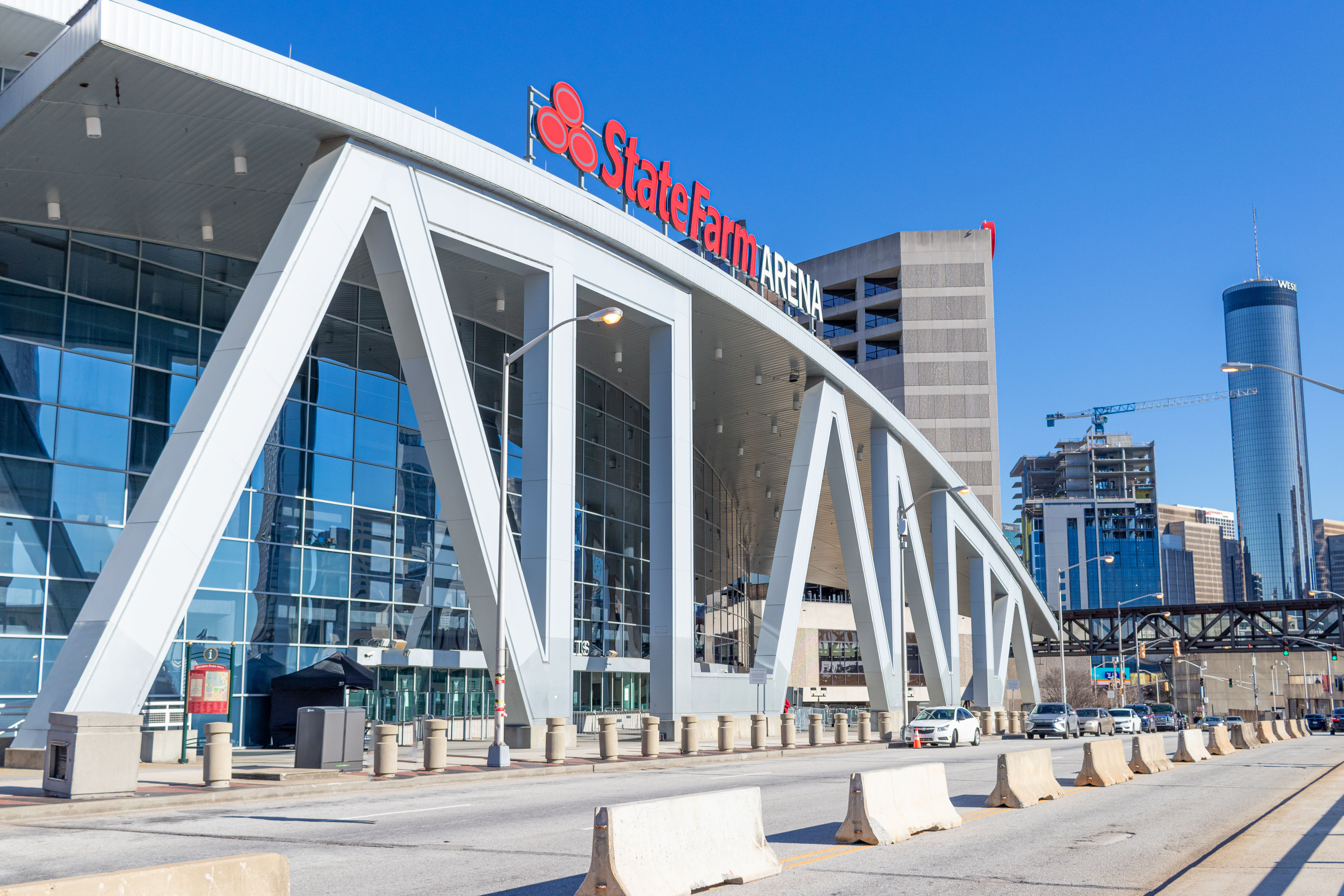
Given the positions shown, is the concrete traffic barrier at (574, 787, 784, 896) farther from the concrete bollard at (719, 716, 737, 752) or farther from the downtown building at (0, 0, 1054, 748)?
the concrete bollard at (719, 716, 737, 752)

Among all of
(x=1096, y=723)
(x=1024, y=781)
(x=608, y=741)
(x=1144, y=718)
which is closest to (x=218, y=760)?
(x=608, y=741)

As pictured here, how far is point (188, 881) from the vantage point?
6305mm

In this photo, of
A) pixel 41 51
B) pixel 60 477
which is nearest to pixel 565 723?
pixel 60 477

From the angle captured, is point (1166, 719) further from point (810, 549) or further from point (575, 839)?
point (575, 839)

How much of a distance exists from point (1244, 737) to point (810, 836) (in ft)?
118

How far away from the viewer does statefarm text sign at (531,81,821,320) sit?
108 ft

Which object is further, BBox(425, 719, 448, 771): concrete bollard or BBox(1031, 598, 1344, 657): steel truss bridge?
BBox(1031, 598, 1344, 657): steel truss bridge

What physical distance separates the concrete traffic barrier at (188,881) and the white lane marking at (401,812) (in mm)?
8814

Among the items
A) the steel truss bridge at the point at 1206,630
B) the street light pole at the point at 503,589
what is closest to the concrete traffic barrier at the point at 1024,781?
the street light pole at the point at 503,589

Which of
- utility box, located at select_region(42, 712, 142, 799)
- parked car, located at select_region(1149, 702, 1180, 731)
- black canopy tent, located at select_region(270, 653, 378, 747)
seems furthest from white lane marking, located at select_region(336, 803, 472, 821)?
parked car, located at select_region(1149, 702, 1180, 731)

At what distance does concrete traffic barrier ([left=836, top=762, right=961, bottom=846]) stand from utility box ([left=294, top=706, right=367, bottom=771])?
11678mm

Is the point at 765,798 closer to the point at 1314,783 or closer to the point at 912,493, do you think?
the point at 1314,783

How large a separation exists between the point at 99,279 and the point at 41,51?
7.37m

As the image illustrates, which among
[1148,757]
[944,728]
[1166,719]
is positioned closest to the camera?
[1148,757]
